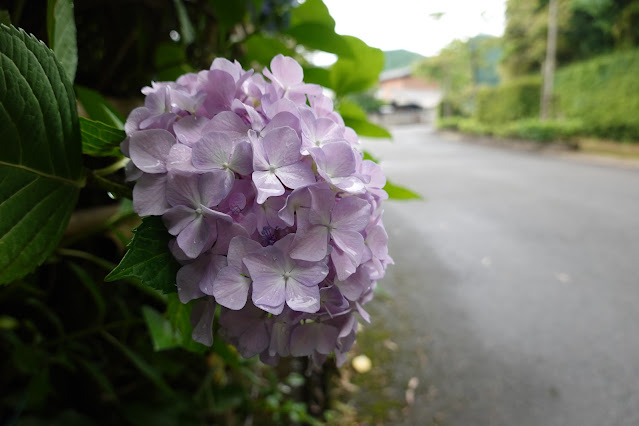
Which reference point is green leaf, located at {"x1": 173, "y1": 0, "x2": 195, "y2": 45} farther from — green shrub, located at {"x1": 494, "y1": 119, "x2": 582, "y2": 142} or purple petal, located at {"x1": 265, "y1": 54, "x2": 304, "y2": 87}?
green shrub, located at {"x1": 494, "y1": 119, "x2": 582, "y2": 142}

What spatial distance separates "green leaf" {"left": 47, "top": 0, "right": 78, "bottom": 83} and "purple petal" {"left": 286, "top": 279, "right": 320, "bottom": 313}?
0.79 feet

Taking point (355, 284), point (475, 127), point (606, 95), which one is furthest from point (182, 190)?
point (475, 127)

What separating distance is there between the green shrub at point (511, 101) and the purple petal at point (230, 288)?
11168mm

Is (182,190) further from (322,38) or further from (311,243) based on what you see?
(322,38)

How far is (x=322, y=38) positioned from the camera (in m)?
0.51

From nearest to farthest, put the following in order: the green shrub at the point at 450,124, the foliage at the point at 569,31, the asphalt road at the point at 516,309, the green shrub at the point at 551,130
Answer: the asphalt road at the point at 516,309 < the green shrub at the point at 551,130 < the foliage at the point at 569,31 < the green shrub at the point at 450,124

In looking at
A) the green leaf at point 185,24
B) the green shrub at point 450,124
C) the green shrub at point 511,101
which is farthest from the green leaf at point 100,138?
the green shrub at point 450,124

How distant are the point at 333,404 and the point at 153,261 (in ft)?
4.31

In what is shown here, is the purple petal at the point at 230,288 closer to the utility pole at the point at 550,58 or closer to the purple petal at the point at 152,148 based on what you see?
the purple petal at the point at 152,148

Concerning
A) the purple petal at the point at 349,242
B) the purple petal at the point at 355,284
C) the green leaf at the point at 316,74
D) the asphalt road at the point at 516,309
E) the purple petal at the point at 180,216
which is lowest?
the asphalt road at the point at 516,309

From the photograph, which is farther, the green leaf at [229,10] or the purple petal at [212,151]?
the green leaf at [229,10]

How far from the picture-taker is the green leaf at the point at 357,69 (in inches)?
22.7

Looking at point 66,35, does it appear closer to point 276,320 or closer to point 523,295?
point 276,320

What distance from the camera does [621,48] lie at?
26.3 feet
